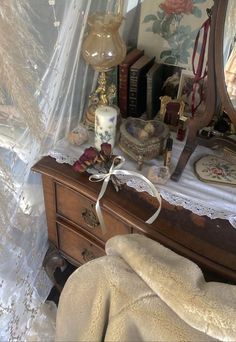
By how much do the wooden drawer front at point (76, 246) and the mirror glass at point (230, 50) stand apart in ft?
1.67

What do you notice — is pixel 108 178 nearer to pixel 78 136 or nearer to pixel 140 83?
pixel 78 136

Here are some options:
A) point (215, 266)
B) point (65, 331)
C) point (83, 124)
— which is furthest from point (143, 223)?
point (83, 124)

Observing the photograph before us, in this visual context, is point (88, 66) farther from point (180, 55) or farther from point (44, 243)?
point (44, 243)

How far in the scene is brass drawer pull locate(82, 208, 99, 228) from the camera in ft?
2.88

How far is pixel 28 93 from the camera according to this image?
29.1 inches

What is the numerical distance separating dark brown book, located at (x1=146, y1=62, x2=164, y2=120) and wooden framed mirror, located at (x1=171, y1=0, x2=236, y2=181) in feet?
0.72

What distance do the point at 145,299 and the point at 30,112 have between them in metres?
0.46

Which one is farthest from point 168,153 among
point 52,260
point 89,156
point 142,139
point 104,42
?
point 52,260

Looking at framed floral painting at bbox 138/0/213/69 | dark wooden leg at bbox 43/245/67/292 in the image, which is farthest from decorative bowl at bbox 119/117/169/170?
dark wooden leg at bbox 43/245/67/292

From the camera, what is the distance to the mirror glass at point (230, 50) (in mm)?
667

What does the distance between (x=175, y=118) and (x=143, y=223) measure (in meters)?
0.37

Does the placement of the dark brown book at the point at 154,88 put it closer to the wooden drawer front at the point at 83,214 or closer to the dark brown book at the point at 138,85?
the dark brown book at the point at 138,85

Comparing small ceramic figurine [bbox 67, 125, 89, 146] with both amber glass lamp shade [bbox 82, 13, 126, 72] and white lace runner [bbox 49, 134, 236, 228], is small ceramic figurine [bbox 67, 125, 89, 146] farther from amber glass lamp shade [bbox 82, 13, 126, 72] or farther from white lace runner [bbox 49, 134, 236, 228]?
amber glass lamp shade [bbox 82, 13, 126, 72]

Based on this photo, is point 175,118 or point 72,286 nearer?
point 72,286
